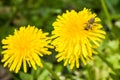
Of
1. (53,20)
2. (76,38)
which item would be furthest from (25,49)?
(53,20)

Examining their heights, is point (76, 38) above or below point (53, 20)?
below

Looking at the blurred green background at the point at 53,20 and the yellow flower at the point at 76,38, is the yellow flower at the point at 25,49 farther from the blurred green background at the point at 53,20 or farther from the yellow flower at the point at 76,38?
the blurred green background at the point at 53,20

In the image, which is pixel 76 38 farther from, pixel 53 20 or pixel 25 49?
pixel 53 20

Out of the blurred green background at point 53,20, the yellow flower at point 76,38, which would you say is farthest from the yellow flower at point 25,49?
the blurred green background at point 53,20

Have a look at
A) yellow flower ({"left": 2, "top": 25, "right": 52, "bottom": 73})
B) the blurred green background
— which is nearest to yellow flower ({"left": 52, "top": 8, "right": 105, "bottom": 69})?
yellow flower ({"left": 2, "top": 25, "right": 52, "bottom": 73})

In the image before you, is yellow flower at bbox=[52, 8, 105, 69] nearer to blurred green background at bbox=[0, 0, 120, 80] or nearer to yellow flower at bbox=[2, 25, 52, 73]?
yellow flower at bbox=[2, 25, 52, 73]
